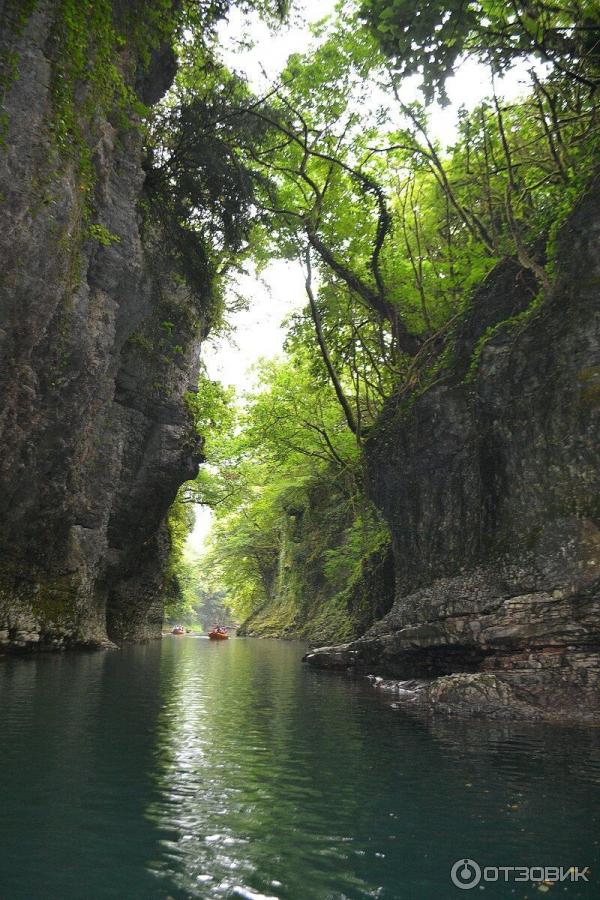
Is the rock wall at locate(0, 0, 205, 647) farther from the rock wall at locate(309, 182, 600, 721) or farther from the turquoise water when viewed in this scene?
the rock wall at locate(309, 182, 600, 721)

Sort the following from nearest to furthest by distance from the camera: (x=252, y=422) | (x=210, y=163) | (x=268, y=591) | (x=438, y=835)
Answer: (x=438, y=835), (x=210, y=163), (x=252, y=422), (x=268, y=591)

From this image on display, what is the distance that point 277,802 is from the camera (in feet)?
17.9

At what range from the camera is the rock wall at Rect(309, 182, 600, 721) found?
10.9 meters

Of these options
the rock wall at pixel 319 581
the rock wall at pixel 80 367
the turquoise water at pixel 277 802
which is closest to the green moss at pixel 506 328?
the rock wall at pixel 319 581

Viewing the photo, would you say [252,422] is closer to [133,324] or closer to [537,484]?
[133,324]

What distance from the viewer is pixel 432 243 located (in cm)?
2006

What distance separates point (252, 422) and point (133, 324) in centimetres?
804

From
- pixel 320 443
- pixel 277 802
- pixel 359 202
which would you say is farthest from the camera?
pixel 320 443

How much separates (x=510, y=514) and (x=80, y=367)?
11.6 m

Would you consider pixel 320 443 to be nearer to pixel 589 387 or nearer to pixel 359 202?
pixel 359 202

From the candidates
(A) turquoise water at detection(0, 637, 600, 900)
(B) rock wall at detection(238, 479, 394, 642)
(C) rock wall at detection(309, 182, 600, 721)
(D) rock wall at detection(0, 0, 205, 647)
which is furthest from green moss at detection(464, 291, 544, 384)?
(D) rock wall at detection(0, 0, 205, 647)

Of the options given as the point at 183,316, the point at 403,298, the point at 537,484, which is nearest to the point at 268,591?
the point at 183,316

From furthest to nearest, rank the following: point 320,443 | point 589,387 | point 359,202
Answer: point 320,443 → point 359,202 → point 589,387

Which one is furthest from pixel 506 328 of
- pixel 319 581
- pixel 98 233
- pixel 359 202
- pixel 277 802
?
pixel 319 581
